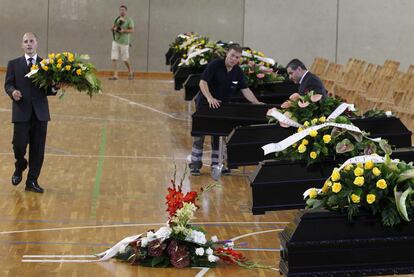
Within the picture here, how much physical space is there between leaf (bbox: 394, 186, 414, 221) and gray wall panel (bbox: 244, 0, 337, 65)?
2386 centimetres

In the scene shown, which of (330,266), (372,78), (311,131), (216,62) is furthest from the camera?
(372,78)

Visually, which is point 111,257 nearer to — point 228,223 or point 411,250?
point 228,223

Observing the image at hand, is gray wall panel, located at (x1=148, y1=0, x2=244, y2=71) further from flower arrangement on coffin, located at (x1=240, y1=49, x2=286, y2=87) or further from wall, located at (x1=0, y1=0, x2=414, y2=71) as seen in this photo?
flower arrangement on coffin, located at (x1=240, y1=49, x2=286, y2=87)

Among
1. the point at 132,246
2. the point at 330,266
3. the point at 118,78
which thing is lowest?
the point at 118,78

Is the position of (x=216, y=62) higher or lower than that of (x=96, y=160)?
higher

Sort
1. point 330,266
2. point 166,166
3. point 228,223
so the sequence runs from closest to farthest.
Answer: point 330,266, point 228,223, point 166,166

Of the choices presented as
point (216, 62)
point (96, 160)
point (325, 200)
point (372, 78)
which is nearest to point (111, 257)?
point (325, 200)

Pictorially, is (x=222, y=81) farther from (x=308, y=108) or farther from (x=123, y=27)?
(x=123, y=27)

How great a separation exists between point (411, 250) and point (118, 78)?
903 inches

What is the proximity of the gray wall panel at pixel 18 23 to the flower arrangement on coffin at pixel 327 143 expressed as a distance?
2211cm

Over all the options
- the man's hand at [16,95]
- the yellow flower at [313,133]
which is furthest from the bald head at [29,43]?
the yellow flower at [313,133]

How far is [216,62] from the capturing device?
12516 mm

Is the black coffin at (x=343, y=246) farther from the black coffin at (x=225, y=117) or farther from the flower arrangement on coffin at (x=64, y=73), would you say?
the black coffin at (x=225, y=117)

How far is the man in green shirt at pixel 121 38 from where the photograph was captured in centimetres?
2758
